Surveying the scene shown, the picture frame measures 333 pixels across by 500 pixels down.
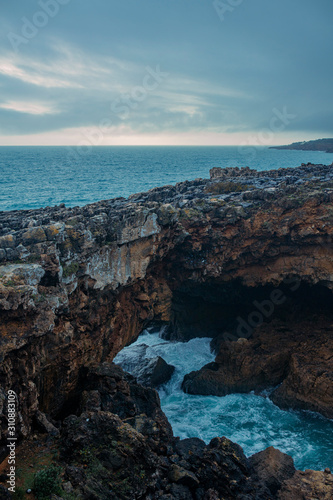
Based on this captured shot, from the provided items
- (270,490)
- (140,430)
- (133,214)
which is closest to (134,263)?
(133,214)

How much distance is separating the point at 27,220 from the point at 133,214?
5.70 metres

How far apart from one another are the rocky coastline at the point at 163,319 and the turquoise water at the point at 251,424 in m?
0.80

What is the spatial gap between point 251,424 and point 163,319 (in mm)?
8500

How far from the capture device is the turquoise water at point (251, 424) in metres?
19.6

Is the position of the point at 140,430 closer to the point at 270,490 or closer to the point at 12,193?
the point at 270,490

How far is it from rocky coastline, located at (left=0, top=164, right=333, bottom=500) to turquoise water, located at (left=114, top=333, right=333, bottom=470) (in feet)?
2.64

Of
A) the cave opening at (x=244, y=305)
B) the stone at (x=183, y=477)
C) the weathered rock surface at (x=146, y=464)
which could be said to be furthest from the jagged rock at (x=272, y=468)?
the cave opening at (x=244, y=305)

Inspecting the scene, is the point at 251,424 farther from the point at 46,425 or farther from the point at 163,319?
the point at 46,425

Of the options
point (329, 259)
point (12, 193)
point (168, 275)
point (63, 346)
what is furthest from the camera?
point (12, 193)

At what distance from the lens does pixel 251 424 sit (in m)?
21.8

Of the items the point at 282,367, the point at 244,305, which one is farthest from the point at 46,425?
the point at 244,305

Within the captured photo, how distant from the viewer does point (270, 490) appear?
1486cm

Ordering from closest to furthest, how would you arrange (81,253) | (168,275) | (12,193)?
(81,253)
(168,275)
(12,193)

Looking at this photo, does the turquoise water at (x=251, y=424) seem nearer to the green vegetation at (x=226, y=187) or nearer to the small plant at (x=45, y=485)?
the small plant at (x=45, y=485)
